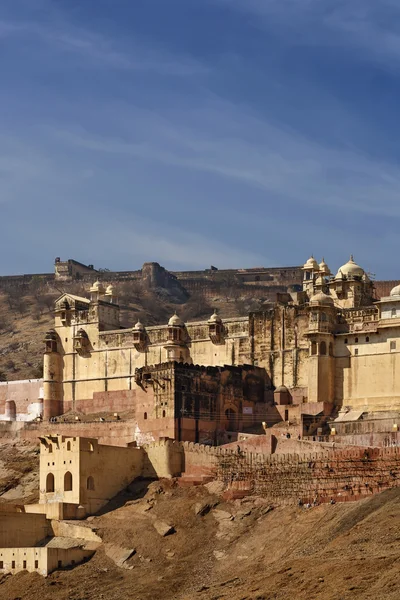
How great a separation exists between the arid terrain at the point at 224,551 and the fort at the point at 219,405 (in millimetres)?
1154

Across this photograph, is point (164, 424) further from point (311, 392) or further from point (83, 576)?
point (83, 576)

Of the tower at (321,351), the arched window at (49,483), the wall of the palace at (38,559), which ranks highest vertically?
the tower at (321,351)

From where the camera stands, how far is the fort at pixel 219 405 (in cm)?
6769

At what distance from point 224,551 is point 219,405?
50.5ft

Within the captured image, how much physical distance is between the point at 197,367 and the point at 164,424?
12.7 feet

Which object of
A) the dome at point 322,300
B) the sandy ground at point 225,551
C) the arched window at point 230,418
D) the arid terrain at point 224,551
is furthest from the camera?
the dome at point 322,300

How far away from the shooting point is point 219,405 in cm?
7838

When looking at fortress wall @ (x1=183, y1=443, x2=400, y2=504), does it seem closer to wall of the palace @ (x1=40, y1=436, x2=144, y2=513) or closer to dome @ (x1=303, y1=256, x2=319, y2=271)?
wall of the palace @ (x1=40, y1=436, x2=144, y2=513)

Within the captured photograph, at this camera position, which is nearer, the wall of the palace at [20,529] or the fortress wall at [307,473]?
the fortress wall at [307,473]

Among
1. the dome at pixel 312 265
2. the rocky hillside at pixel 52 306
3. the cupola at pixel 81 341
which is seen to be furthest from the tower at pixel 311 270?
the rocky hillside at pixel 52 306

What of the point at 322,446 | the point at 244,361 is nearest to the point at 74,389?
the point at 244,361

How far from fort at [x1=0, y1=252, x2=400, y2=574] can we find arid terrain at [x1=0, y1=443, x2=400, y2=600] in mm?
1154

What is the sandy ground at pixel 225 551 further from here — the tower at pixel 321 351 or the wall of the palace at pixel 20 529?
the tower at pixel 321 351

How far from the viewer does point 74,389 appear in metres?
89.8
